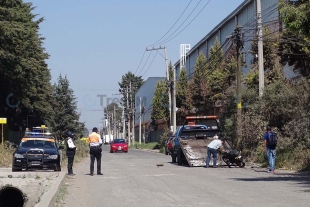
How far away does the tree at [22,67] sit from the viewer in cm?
4344

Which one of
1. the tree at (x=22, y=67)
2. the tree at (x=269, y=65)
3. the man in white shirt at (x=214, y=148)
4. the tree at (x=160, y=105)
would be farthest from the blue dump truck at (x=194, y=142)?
the tree at (x=160, y=105)

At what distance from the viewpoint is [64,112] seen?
72438 millimetres

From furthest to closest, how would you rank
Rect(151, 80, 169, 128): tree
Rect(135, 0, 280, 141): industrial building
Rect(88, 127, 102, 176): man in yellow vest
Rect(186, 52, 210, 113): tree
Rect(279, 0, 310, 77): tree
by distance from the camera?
1. Rect(151, 80, 169, 128): tree
2. Rect(186, 52, 210, 113): tree
3. Rect(135, 0, 280, 141): industrial building
4. Rect(88, 127, 102, 176): man in yellow vest
5. Rect(279, 0, 310, 77): tree

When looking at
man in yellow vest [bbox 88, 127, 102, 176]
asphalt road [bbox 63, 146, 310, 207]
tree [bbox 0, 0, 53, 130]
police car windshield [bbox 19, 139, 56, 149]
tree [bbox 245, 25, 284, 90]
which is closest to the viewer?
asphalt road [bbox 63, 146, 310, 207]

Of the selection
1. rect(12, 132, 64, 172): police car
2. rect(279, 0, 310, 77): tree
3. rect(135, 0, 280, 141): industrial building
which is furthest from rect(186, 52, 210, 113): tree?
rect(12, 132, 64, 172): police car

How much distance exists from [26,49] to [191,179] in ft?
102

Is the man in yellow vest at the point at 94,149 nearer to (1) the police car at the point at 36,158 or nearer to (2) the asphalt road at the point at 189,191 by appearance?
(2) the asphalt road at the point at 189,191

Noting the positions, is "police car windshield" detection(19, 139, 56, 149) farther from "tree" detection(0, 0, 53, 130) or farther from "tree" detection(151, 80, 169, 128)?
"tree" detection(151, 80, 169, 128)

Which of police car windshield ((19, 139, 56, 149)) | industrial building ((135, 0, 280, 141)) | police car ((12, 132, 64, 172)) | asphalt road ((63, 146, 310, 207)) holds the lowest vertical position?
asphalt road ((63, 146, 310, 207))

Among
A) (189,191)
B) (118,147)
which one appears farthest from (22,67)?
(189,191)

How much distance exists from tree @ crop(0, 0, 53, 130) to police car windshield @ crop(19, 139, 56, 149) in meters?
17.9

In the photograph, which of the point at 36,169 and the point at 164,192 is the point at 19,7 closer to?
the point at 36,169

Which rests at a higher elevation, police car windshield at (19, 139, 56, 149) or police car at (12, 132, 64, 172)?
police car windshield at (19, 139, 56, 149)

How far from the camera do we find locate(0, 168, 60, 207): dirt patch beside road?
630 inches
